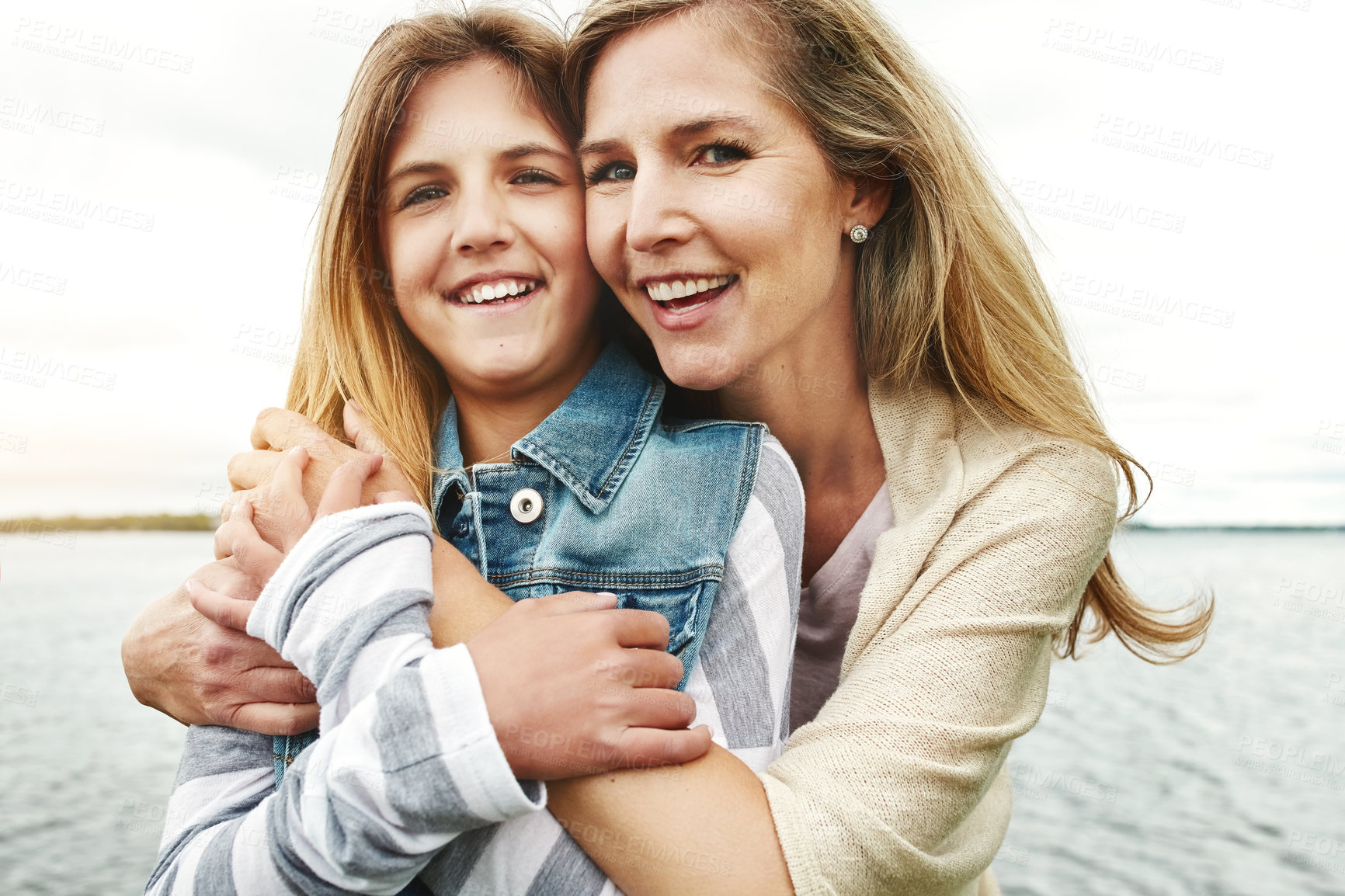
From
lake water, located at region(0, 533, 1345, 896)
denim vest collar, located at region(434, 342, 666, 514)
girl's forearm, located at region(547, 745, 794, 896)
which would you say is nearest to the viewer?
girl's forearm, located at region(547, 745, 794, 896)

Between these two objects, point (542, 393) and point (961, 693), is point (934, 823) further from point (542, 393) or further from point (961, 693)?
point (542, 393)

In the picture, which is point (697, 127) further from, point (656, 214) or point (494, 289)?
point (494, 289)

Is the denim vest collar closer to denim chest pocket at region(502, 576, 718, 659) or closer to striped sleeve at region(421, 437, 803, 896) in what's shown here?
denim chest pocket at region(502, 576, 718, 659)

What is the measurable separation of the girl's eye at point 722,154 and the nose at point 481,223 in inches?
17.3

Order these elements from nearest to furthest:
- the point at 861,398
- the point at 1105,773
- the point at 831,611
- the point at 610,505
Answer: the point at 610,505 < the point at 831,611 < the point at 861,398 < the point at 1105,773

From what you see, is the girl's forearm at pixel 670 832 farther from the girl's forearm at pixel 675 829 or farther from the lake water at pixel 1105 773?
the lake water at pixel 1105 773

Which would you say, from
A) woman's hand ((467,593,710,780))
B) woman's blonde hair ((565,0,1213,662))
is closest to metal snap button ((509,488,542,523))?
woman's hand ((467,593,710,780))

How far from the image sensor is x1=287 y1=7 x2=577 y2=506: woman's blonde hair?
2066mm

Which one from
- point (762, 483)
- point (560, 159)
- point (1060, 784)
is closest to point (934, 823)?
point (762, 483)

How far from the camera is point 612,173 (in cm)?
214

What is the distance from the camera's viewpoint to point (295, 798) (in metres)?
1.38

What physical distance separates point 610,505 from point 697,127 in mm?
816

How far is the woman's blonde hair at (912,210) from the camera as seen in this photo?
7.02 feet

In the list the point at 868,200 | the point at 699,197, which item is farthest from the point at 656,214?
the point at 868,200
